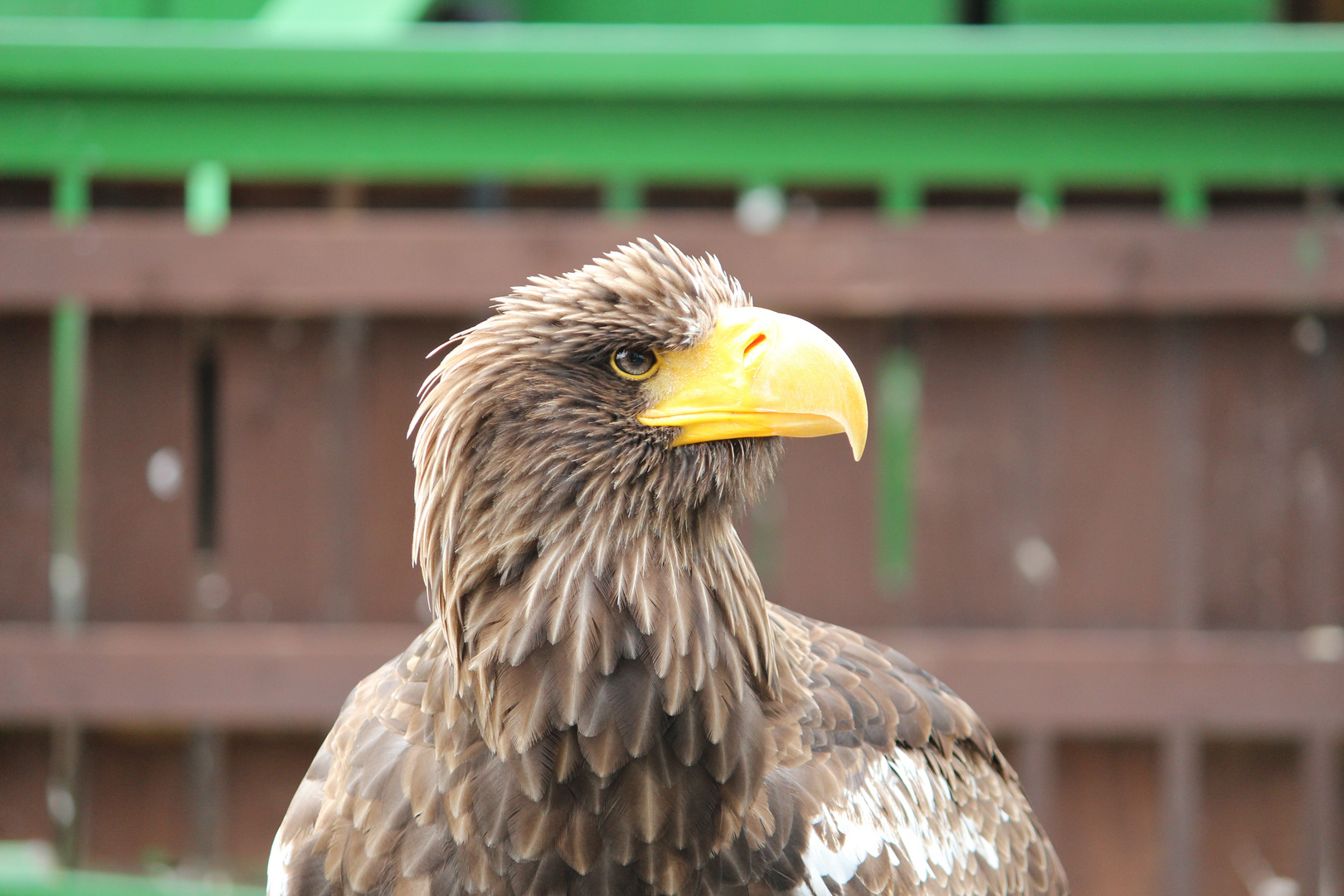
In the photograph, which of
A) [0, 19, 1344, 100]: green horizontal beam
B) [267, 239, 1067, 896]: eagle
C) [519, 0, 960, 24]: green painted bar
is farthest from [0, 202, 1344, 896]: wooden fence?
[519, 0, 960, 24]: green painted bar

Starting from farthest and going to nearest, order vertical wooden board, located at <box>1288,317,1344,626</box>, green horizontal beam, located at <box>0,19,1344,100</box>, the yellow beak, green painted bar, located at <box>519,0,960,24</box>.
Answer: green painted bar, located at <box>519,0,960,24</box> → vertical wooden board, located at <box>1288,317,1344,626</box> → green horizontal beam, located at <box>0,19,1344,100</box> → the yellow beak

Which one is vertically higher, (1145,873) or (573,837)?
(573,837)

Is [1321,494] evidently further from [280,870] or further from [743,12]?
[280,870]

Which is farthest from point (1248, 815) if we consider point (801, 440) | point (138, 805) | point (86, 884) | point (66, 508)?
point (66, 508)

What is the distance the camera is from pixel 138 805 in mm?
3709

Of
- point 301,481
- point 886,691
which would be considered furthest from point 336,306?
point 886,691

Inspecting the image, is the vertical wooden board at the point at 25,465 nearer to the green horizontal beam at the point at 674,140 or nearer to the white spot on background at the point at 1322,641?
the green horizontal beam at the point at 674,140

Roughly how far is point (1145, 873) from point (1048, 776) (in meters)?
0.44

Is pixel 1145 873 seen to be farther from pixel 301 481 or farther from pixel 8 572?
pixel 8 572

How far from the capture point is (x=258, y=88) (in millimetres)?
3551

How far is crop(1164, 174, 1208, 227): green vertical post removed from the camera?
11.9 feet

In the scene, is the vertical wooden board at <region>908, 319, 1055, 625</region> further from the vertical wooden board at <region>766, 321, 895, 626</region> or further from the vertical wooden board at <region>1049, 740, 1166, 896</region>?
the vertical wooden board at <region>1049, 740, 1166, 896</region>

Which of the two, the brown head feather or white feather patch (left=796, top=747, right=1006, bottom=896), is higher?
the brown head feather

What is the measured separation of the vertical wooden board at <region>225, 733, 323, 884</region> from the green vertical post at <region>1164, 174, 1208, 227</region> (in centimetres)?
310
